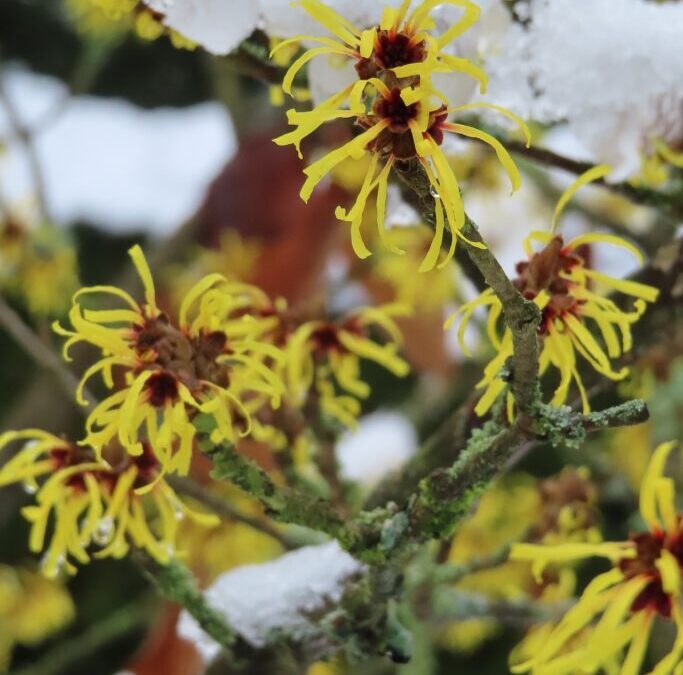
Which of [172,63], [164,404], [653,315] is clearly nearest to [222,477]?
[164,404]

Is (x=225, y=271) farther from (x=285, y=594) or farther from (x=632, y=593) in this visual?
(x=632, y=593)

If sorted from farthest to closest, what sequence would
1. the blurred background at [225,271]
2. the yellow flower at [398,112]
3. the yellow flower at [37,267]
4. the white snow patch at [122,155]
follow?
the white snow patch at [122,155] → the yellow flower at [37,267] → the blurred background at [225,271] → the yellow flower at [398,112]

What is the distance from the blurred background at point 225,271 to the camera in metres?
0.60

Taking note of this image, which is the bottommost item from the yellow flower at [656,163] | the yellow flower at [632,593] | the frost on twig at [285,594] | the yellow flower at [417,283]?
the yellow flower at [417,283]

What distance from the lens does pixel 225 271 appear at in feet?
2.67

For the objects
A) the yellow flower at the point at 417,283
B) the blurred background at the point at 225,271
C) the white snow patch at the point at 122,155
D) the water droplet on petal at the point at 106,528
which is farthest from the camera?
the white snow patch at the point at 122,155

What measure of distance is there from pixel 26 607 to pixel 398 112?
79 centimetres

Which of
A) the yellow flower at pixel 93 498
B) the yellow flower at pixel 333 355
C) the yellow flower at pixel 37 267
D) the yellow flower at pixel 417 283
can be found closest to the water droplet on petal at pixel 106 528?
the yellow flower at pixel 93 498

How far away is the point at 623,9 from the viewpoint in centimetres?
41

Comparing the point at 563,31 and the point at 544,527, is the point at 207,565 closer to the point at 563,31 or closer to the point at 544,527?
the point at 544,527

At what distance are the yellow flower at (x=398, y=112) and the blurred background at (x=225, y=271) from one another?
4.6 inches

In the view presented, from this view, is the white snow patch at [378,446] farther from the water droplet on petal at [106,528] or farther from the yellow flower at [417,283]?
the water droplet on petal at [106,528]

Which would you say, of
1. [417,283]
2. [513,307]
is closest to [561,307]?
[513,307]

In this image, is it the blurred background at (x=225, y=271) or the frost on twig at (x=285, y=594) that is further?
the blurred background at (x=225, y=271)
